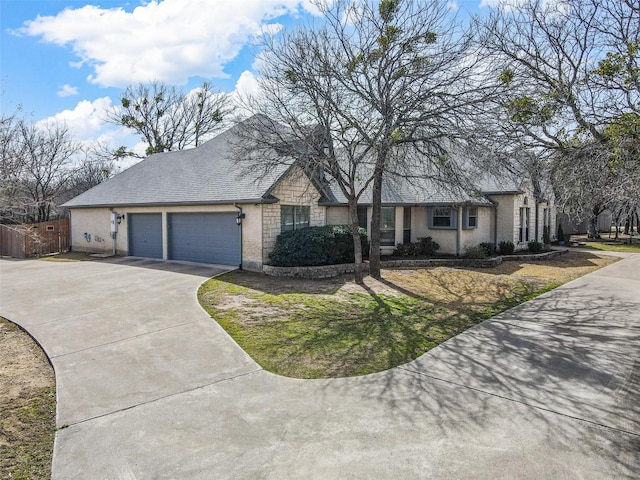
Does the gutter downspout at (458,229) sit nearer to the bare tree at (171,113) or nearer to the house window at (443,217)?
the house window at (443,217)

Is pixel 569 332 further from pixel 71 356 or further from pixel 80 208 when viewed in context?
pixel 80 208

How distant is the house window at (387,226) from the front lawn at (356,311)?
3.07 metres

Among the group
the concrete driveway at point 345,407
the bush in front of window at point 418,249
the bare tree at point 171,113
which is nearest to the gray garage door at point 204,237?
the concrete driveway at point 345,407

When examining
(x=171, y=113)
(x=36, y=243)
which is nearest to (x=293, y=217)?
(x=36, y=243)

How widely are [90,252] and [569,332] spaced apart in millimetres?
20708

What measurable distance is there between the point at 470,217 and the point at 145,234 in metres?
14.5

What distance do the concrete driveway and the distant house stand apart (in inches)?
256

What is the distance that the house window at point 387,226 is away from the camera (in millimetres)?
17906

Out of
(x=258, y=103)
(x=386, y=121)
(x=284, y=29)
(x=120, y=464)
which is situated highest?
(x=284, y=29)

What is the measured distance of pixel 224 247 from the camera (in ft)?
49.8

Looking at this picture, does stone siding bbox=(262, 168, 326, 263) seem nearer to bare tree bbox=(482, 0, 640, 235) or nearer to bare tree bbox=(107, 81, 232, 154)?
bare tree bbox=(482, 0, 640, 235)

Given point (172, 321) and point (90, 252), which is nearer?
point (172, 321)

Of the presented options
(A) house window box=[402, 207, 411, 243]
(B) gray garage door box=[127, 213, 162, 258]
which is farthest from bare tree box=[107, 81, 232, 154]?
(A) house window box=[402, 207, 411, 243]

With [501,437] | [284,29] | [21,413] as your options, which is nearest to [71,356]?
[21,413]
